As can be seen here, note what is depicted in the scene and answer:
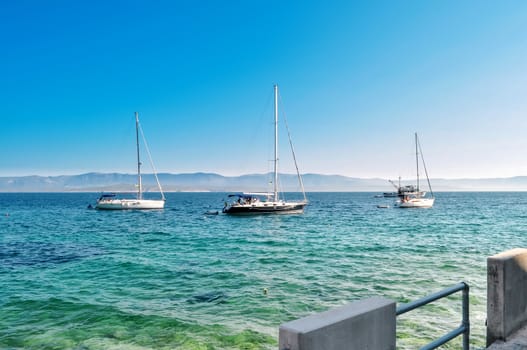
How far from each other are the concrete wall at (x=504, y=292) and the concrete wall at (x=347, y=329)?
7.66 feet

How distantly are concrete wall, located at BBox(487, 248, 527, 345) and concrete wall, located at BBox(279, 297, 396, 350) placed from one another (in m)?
2.33

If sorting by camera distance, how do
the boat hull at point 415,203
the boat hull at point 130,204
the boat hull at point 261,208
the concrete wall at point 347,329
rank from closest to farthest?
the concrete wall at point 347,329 → the boat hull at point 261,208 → the boat hull at point 130,204 → the boat hull at point 415,203

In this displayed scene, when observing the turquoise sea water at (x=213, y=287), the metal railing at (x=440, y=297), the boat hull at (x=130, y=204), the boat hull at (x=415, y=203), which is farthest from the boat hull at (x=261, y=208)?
the metal railing at (x=440, y=297)

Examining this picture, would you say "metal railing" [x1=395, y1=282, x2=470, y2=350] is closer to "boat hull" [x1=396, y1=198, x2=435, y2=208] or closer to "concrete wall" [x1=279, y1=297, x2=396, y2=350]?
"concrete wall" [x1=279, y1=297, x2=396, y2=350]

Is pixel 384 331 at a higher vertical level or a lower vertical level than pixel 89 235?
higher

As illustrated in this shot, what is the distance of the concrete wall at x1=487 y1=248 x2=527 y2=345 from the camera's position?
192 inches

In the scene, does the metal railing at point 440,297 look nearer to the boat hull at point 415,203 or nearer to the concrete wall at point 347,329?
the concrete wall at point 347,329

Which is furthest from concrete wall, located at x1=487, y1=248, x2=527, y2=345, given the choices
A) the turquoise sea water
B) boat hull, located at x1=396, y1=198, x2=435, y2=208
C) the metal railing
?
boat hull, located at x1=396, y1=198, x2=435, y2=208

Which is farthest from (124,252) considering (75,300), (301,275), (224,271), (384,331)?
(384,331)

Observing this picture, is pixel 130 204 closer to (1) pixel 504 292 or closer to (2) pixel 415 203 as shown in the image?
(2) pixel 415 203

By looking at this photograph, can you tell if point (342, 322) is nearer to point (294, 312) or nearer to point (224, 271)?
point (294, 312)

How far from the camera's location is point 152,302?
38.3 feet

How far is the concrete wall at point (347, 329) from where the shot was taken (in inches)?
102

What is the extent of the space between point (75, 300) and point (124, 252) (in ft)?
35.8
